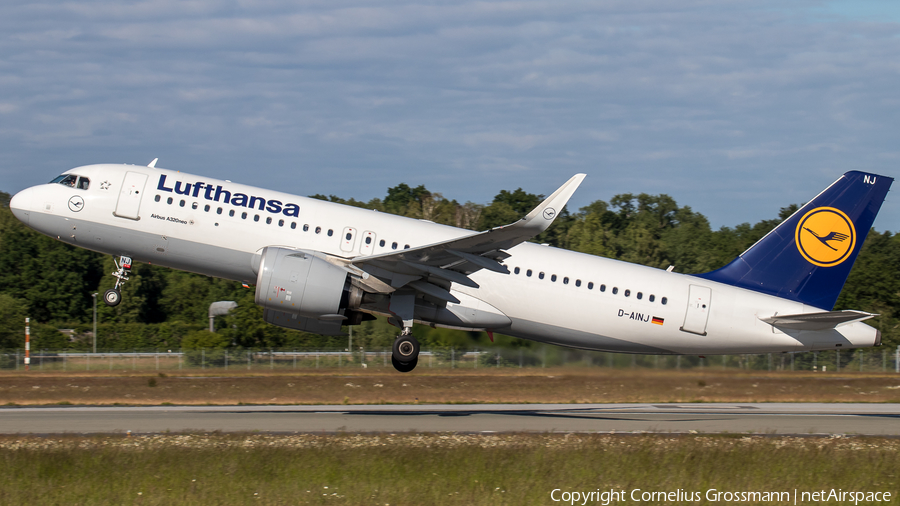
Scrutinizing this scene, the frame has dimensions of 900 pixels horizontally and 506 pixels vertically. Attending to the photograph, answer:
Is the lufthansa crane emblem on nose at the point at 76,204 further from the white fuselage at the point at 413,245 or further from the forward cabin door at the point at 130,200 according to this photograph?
the forward cabin door at the point at 130,200

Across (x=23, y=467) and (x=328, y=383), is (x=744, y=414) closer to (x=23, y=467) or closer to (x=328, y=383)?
(x=328, y=383)

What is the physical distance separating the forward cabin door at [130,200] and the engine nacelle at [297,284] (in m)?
4.32

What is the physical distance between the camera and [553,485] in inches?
557

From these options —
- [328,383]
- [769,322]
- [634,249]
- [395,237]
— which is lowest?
[328,383]

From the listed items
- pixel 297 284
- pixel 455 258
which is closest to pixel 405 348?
pixel 455 258

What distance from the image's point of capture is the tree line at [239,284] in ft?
206

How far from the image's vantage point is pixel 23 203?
23375 millimetres

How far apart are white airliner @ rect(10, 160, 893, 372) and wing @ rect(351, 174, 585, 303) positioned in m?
0.06

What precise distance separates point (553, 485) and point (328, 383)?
22316 mm

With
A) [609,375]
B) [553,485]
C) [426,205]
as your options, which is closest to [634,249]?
[426,205]

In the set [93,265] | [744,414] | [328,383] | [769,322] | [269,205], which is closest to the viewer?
[269,205]

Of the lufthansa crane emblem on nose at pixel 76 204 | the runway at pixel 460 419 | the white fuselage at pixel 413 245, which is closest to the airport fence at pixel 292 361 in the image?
the runway at pixel 460 419

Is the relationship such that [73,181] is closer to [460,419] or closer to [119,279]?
[119,279]

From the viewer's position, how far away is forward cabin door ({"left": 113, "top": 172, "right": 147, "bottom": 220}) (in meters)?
22.8
